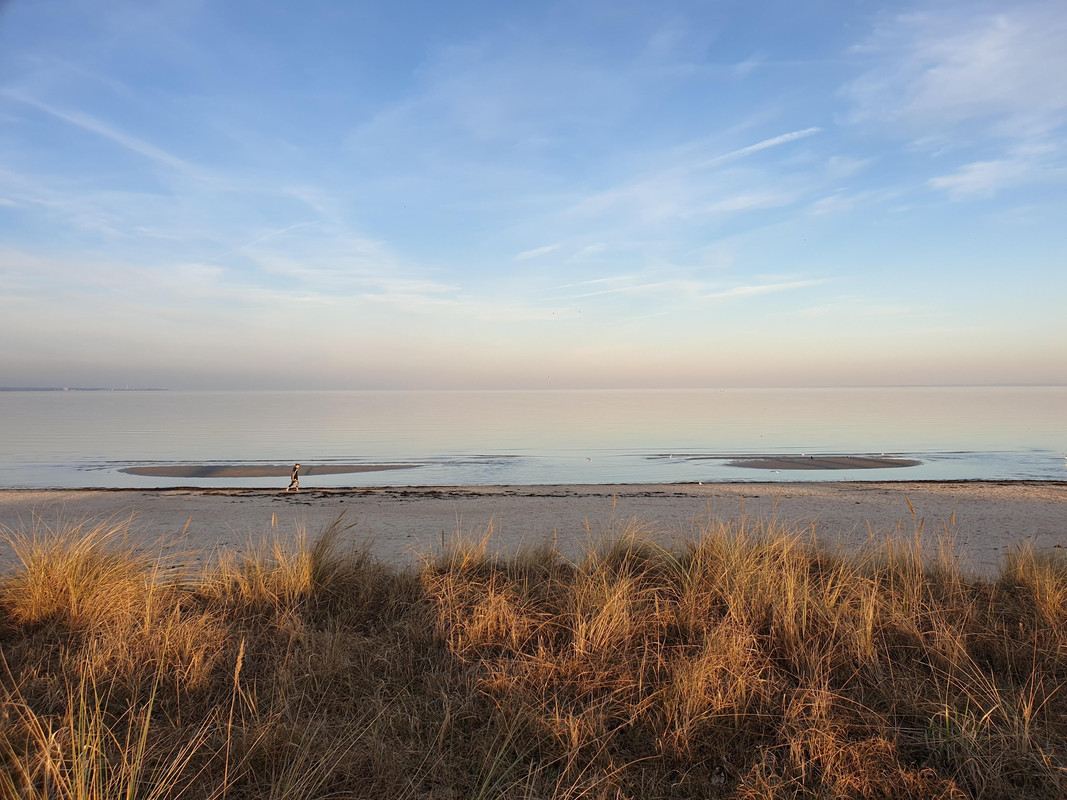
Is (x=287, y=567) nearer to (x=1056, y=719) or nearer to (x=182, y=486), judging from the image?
(x=1056, y=719)

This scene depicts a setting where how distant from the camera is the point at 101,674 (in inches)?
153

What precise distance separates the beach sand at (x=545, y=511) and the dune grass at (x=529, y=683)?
433cm

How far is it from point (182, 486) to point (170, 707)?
2141 centimetres

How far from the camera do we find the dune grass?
301cm

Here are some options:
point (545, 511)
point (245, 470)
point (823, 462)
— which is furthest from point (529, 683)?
point (823, 462)

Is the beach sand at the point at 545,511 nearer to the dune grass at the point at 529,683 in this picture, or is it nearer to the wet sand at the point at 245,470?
the dune grass at the point at 529,683

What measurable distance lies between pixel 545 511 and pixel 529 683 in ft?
39.4

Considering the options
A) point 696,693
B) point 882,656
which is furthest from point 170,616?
point 882,656

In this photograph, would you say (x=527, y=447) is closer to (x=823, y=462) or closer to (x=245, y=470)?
(x=245, y=470)

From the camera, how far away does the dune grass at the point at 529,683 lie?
3008mm

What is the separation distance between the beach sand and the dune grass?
14.2 ft

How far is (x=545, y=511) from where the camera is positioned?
15.9 metres

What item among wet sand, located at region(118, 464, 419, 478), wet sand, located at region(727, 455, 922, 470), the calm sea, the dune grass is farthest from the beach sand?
wet sand, located at region(727, 455, 922, 470)

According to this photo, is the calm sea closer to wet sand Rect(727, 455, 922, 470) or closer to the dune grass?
wet sand Rect(727, 455, 922, 470)
